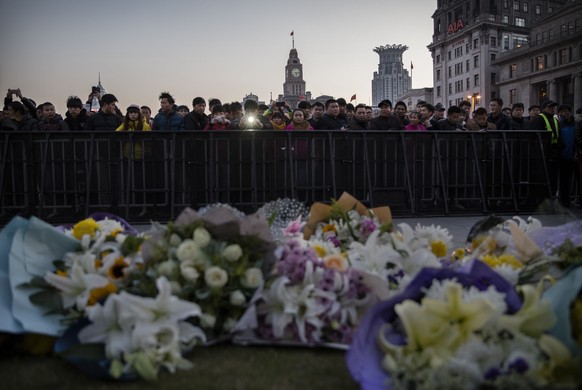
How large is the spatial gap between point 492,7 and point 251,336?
101 metres

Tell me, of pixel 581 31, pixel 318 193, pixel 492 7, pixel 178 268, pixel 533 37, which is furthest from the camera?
pixel 492 7

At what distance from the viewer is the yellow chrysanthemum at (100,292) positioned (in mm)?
2758

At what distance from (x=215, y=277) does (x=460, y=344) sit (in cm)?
119

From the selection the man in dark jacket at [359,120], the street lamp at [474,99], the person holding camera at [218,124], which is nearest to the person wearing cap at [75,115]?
the person holding camera at [218,124]

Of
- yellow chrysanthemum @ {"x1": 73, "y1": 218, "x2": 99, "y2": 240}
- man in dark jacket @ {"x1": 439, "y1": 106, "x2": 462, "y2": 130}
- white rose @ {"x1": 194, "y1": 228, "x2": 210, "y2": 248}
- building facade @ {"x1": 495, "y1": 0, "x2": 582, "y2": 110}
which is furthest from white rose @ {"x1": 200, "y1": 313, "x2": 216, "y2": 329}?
building facade @ {"x1": 495, "y1": 0, "x2": 582, "y2": 110}

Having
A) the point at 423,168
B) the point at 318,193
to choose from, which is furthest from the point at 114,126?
the point at 423,168

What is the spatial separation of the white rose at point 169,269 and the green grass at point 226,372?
1.33 ft

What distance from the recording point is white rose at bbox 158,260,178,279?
271 centimetres

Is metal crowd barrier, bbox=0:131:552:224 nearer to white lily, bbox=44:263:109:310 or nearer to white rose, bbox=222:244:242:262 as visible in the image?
white lily, bbox=44:263:109:310

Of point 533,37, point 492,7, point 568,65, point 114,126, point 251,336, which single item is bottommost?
point 251,336

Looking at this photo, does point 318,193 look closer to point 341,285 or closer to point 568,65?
point 341,285

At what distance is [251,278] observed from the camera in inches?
108

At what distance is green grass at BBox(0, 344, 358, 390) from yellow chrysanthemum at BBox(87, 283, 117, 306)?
314 mm

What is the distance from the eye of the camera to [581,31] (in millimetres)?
66312
